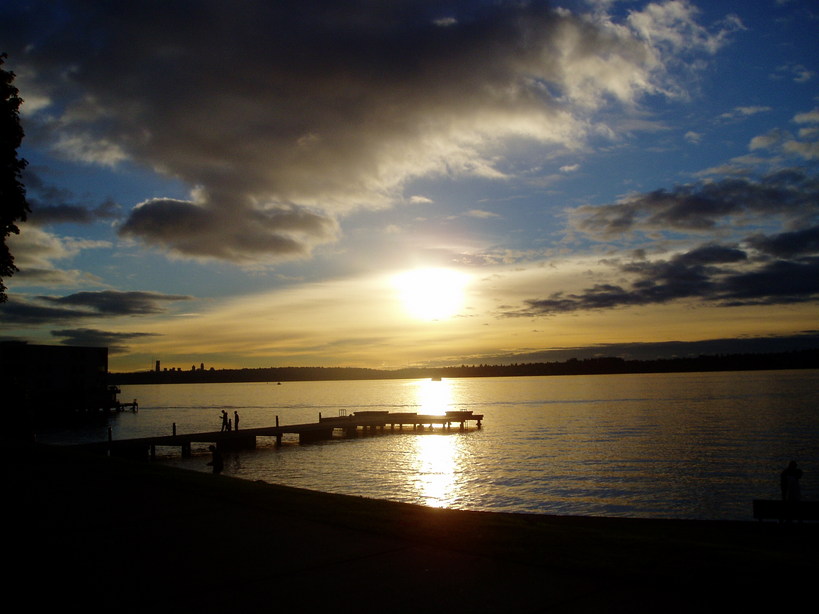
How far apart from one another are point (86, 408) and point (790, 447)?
11543 cm

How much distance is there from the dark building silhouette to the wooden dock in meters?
44.1

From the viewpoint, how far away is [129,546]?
776cm

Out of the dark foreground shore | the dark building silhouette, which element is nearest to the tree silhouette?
the dark foreground shore

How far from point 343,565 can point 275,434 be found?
6529cm

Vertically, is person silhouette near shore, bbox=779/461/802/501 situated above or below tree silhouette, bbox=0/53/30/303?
below

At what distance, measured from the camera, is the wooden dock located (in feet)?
173

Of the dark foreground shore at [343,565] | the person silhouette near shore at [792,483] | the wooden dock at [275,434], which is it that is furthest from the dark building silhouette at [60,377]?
the person silhouette near shore at [792,483]

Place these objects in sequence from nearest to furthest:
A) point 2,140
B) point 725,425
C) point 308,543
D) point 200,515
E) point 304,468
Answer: point 308,543
point 200,515
point 2,140
point 304,468
point 725,425

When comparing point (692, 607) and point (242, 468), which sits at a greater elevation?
point (692, 607)

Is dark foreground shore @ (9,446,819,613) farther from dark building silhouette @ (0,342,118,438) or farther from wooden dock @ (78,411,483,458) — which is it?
dark building silhouette @ (0,342,118,438)

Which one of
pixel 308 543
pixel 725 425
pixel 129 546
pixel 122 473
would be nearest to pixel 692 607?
pixel 308 543

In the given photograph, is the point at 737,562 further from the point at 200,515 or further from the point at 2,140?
the point at 2,140

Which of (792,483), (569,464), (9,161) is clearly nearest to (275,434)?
(569,464)

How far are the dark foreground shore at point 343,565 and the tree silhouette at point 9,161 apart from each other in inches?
653
